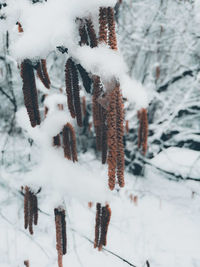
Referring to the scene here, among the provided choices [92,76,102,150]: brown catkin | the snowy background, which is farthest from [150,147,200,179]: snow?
[92,76,102,150]: brown catkin

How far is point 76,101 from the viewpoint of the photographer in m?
0.64

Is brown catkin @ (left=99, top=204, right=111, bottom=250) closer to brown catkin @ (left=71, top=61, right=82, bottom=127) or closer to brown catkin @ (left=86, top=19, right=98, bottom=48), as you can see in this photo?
brown catkin @ (left=71, top=61, right=82, bottom=127)

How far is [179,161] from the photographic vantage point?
2430 millimetres

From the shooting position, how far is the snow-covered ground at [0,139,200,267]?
78.4 inches

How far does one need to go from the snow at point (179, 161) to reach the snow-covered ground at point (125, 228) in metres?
0.22

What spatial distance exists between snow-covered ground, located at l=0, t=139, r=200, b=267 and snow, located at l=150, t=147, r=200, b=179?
0.72 feet

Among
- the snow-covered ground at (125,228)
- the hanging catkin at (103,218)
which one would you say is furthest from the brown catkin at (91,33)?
the snow-covered ground at (125,228)

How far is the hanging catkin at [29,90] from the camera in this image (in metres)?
0.59

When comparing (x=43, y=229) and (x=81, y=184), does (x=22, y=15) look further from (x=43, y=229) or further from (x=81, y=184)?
(x=43, y=229)

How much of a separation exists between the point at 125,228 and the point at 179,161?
87cm

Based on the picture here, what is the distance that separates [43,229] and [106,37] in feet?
7.20

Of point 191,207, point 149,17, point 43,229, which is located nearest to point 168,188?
point 191,207

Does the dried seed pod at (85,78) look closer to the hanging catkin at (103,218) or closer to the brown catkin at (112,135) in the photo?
the brown catkin at (112,135)

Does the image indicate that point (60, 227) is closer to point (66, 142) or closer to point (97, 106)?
point (66, 142)
